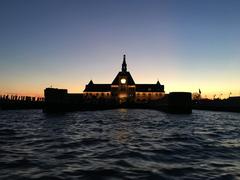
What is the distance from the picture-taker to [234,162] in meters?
13.0

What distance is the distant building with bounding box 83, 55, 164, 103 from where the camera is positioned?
166375 mm

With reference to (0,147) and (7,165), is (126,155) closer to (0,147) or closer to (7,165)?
(7,165)

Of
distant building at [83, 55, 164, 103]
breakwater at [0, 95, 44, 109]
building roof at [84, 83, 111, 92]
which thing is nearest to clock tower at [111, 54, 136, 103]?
distant building at [83, 55, 164, 103]

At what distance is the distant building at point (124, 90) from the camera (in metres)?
166

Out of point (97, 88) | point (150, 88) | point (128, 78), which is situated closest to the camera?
point (128, 78)

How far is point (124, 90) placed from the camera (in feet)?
546

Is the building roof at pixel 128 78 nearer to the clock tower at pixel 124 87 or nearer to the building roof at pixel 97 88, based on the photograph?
the clock tower at pixel 124 87

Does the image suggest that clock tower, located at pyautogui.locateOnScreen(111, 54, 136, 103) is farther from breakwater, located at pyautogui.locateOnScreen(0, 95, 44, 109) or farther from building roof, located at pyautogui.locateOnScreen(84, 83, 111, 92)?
breakwater, located at pyautogui.locateOnScreen(0, 95, 44, 109)

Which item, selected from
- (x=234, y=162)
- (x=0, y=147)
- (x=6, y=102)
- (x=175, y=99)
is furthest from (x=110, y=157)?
(x=6, y=102)

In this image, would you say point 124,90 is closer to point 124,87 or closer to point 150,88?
point 124,87

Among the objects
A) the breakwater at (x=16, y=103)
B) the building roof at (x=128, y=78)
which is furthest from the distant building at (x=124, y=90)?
the breakwater at (x=16, y=103)

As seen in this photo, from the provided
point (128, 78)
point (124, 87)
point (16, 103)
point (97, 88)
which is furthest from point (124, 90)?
point (16, 103)

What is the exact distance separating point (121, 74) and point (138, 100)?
2004 cm

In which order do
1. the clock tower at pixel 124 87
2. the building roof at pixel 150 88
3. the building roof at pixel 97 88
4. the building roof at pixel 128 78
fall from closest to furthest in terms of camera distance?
the clock tower at pixel 124 87
the building roof at pixel 128 78
the building roof at pixel 150 88
the building roof at pixel 97 88
